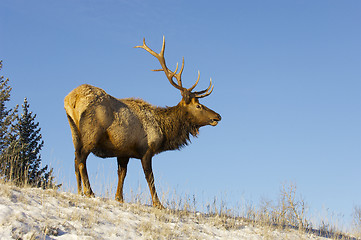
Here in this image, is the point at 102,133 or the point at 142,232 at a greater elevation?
the point at 102,133

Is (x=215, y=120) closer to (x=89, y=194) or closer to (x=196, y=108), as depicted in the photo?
(x=196, y=108)

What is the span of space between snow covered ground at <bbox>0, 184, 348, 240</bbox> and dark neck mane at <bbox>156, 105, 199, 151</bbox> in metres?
1.92

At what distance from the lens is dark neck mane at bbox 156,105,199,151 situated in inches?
383

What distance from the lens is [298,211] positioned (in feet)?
34.9

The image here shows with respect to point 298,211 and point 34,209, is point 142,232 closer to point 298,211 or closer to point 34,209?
point 34,209

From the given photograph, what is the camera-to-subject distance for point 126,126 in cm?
877

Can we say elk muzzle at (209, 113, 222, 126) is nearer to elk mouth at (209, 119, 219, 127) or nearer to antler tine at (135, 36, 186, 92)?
elk mouth at (209, 119, 219, 127)

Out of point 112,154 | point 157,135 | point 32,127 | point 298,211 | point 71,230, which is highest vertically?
point 32,127

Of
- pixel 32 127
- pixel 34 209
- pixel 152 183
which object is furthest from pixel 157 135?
pixel 32 127

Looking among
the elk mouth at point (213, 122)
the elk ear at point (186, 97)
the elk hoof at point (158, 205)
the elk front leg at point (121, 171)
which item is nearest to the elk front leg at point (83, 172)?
the elk front leg at point (121, 171)

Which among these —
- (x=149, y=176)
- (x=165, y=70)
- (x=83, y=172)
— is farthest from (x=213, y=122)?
(x=83, y=172)

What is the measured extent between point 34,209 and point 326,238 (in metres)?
6.51

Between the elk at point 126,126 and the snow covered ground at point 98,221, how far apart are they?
954 mm

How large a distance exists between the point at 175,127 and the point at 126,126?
152 cm
